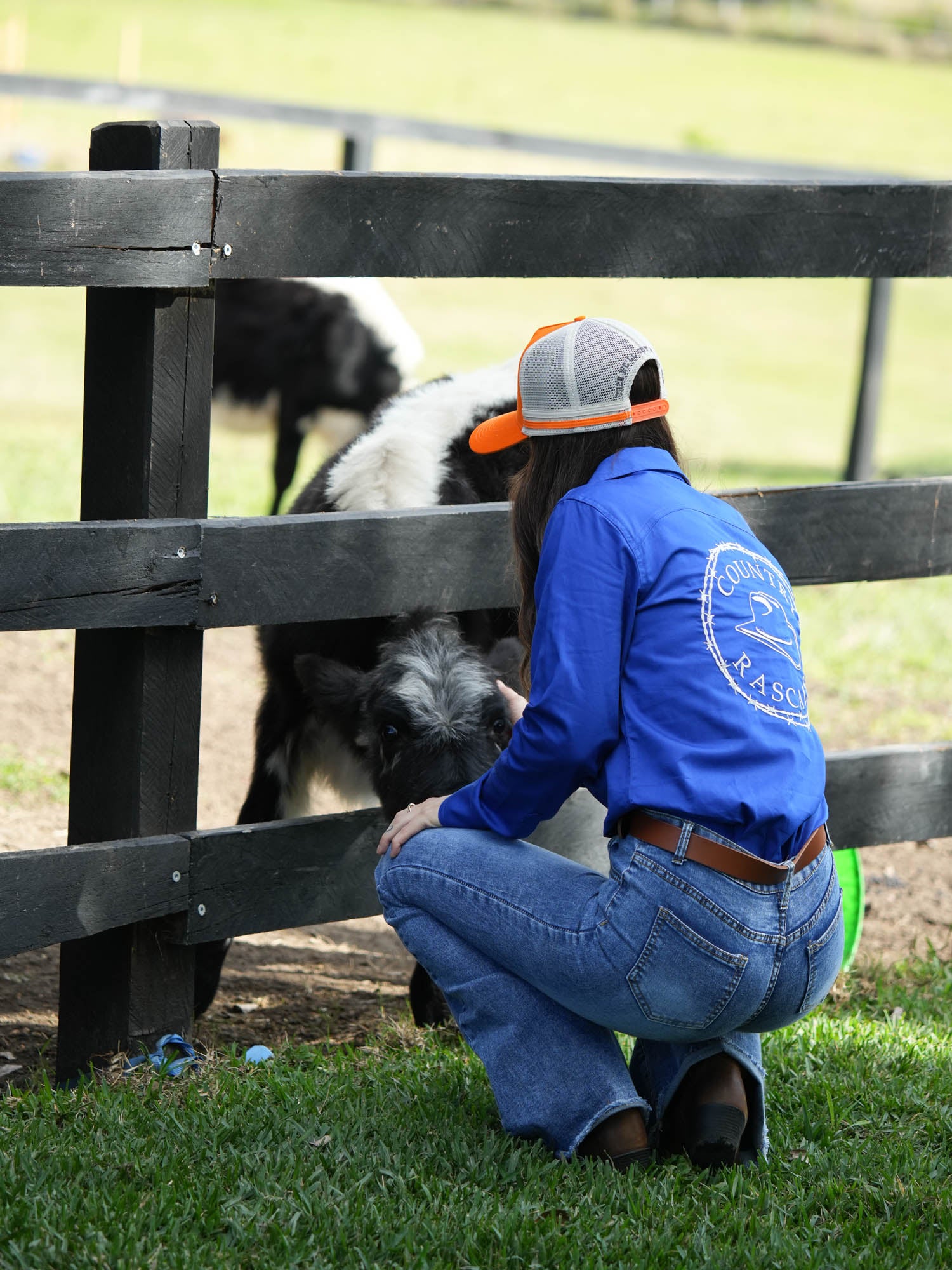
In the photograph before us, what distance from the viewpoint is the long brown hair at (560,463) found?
2.88m

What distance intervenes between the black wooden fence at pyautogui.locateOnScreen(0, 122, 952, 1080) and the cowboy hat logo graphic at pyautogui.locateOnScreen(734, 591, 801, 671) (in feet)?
3.33

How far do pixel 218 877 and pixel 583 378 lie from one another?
1.42 metres

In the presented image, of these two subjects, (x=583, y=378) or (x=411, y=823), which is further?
(x=411, y=823)

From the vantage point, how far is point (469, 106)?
35.0 m

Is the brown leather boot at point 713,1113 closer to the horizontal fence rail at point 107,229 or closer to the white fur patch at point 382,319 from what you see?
the horizontal fence rail at point 107,229

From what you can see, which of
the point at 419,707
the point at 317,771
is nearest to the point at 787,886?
the point at 419,707

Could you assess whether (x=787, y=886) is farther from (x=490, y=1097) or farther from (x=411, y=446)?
(x=411, y=446)

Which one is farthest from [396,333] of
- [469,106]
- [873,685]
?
[469,106]

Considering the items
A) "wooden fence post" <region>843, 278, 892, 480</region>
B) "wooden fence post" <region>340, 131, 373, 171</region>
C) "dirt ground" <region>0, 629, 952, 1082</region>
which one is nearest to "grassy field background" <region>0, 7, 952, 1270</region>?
"dirt ground" <region>0, 629, 952, 1082</region>

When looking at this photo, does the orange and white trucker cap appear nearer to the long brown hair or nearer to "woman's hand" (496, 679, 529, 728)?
the long brown hair

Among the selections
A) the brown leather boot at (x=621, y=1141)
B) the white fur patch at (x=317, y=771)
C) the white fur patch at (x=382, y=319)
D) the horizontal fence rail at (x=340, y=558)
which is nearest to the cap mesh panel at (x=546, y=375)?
the horizontal fence rail at (x=340, y=558)

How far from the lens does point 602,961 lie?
108 inches

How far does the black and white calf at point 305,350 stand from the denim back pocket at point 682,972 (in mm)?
7220

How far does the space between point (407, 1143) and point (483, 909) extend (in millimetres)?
478
